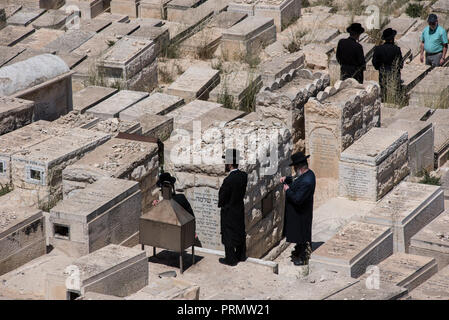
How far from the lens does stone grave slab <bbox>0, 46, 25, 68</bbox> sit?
730 inches

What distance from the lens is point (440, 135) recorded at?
52.6 ft

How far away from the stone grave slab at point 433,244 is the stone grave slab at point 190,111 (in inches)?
193

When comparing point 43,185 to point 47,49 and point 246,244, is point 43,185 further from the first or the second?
point 47,49

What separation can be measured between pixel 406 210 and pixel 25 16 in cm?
1148

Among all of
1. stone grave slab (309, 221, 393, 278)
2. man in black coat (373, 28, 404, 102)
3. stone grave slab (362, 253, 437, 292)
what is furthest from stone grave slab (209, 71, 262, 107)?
stone grave slab (362, 253, 437, 292)

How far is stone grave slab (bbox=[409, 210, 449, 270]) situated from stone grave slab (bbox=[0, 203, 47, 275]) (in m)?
4.19

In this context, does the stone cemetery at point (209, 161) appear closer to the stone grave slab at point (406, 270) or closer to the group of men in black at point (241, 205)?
the stone grave slab at point (406, 270)

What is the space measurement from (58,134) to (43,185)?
1.14 meters

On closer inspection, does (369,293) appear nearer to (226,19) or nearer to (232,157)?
(232,157)

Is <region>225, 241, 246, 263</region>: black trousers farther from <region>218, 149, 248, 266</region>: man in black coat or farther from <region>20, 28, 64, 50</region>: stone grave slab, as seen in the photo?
<region>20, 28, 64, 50</region>: stone grave slab

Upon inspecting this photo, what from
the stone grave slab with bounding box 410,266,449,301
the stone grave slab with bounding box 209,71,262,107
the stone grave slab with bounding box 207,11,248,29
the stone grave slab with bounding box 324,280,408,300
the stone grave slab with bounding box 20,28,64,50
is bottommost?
the stone grave slab with bounding box 20,28,64,50

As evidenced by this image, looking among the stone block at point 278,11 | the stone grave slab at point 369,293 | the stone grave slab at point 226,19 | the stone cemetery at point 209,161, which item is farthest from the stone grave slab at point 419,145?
the stone block at point 278,11

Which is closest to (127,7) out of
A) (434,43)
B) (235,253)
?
(434,43)

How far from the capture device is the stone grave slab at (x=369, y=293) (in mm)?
10094
